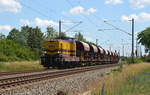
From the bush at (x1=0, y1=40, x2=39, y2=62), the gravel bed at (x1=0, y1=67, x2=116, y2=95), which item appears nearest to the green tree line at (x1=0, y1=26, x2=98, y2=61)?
the bush at (x1=0, y1=40, x2=39, y2=62)

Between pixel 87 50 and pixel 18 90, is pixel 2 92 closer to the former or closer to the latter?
pixel 18 90

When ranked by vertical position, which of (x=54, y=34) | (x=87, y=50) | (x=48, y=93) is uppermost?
(x=54, y=34)

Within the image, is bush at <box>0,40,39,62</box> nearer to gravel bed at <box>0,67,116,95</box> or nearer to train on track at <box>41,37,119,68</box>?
train on track at <box>41,37,119,68</box>

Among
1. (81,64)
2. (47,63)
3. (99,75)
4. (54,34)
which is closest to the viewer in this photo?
(99,75)

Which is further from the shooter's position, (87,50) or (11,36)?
(11,36)

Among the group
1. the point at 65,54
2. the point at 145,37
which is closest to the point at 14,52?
the point at 145,37

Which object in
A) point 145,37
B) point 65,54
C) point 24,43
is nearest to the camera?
point 65,54

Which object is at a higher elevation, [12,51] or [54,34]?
[54,34]

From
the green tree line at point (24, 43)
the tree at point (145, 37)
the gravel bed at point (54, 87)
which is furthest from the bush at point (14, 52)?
the gravel bed at point (54, 87)

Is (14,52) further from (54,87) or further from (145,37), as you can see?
(54,87)

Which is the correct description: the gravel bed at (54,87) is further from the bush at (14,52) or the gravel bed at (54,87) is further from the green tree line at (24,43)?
the bush at (14,52)

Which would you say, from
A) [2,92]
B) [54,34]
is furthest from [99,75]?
[54,34]

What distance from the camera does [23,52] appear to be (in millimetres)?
62219

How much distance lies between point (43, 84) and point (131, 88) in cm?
410
